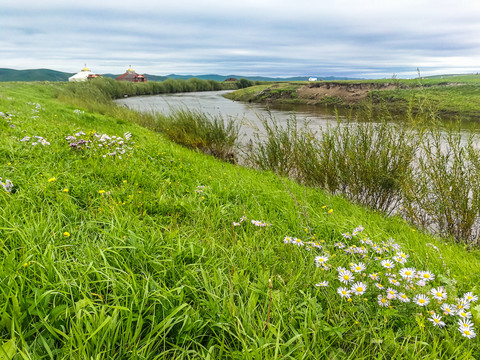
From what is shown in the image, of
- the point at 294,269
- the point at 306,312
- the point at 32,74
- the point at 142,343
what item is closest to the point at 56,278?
the point at 142,343

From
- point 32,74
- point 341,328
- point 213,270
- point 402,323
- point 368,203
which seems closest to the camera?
point 341,328

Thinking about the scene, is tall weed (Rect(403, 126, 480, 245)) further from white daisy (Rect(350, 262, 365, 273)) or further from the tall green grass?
white daisy (Rect(350, 262, 365, 273))

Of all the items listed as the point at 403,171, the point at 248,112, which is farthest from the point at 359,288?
the point at 248,112

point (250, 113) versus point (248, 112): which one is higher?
point (248, 112)

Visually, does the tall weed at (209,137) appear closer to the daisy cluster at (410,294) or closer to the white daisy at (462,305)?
the daisy cluster at (410,294)

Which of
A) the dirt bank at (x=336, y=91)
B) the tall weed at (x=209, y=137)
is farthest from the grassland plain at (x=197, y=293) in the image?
the dirt bank at (x=336, y=91)

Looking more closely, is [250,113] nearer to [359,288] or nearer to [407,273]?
[407,273]

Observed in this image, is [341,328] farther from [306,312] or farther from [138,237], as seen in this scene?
[138,237]

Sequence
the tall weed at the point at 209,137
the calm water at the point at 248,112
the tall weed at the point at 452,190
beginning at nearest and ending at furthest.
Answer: the tall weed at the point at 452,190 < the tall weed at the point at 209,137 < the calm water at the point at 248,112

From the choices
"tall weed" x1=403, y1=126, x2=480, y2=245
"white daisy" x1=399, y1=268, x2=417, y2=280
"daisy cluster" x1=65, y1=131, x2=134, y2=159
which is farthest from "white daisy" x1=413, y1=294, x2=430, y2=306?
"daisy cluster" x1=65, y1=131, x2=134, y2=159

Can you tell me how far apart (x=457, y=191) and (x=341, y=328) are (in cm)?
313

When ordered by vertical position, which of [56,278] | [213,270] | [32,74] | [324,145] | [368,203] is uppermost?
[32,74]

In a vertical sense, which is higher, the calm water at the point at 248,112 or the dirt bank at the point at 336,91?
the dirt bank at the point at 336,91

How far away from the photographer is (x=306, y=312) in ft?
4.62
